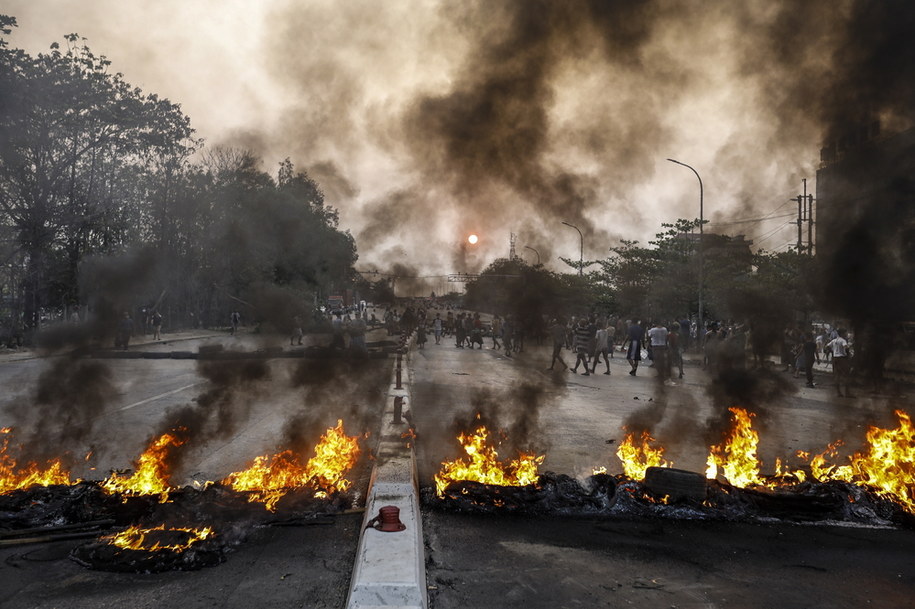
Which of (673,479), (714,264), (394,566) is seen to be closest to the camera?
(394,566)

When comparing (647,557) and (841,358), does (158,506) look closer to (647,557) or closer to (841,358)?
(647,557)

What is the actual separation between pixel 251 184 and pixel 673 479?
1432 centimetres

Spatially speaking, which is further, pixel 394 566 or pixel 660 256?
pixel 660 256

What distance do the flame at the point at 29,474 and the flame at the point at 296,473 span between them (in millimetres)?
1383

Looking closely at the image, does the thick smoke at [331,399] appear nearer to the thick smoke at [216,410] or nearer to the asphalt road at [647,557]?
the thick smoke at [216,410]

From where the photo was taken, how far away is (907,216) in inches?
320

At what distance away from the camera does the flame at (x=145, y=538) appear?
4.15 metres

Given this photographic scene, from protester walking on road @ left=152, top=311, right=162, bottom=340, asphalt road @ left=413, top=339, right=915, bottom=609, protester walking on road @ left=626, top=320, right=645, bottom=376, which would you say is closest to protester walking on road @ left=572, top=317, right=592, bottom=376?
protester walking on road @ left=626, top=320, right=645, bottom=376

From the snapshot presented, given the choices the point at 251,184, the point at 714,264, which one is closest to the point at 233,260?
the point at 251,184

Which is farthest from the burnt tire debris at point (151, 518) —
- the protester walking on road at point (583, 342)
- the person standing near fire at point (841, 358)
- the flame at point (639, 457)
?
the protester walking on road at point (583, 342)

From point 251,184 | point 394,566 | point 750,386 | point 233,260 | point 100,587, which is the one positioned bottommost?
point 100,587

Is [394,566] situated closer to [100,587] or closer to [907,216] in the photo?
[100,587]

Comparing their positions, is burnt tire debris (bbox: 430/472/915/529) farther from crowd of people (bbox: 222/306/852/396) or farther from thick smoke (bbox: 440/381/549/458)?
crowd of people (bbox: 222/306/852/396)

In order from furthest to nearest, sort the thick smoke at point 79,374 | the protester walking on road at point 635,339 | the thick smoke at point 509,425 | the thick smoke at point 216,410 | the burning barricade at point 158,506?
the protester walking on road at point 635,339 → the thick smoke at point 79,374 → the thick smoke at point 509,425 → the thick smoke at point 216,410 → the burning barricade at point 158,506
